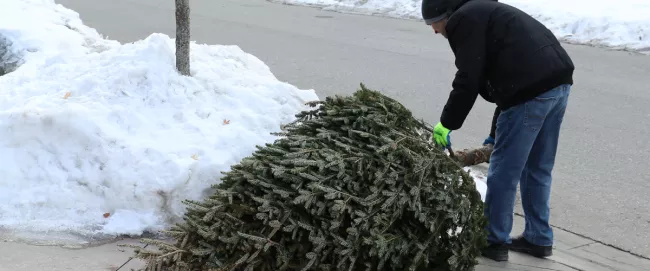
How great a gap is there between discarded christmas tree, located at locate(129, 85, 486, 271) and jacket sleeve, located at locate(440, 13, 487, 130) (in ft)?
0.90

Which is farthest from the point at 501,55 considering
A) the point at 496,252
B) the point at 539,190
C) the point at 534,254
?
the point at 534,254

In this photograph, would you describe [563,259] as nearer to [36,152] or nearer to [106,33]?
[36,152]

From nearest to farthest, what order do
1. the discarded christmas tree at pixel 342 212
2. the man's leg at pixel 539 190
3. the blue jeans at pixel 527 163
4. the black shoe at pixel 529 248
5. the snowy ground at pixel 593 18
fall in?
the discarded christmas tree at pixel 342 212 < the blue jeans at pixel 527 163 < the man's leg at pixel 539 190 < the black shoe at pixel 529 248 < the snowy ground at pixel 593 18

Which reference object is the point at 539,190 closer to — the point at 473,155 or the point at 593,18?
the point at 473,155

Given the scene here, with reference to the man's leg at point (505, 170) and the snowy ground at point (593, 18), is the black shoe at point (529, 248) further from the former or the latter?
the snowy ground at point (593, 18)

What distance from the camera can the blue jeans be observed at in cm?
371

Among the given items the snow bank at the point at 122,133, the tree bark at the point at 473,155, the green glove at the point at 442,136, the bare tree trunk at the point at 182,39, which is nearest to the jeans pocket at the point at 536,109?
the green glove at the point at 442,136

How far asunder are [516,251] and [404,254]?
1.15 meters

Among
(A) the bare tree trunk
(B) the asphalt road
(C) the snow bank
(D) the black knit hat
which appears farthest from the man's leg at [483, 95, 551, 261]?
(A) the bare tree trunk

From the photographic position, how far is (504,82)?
369 centimetres

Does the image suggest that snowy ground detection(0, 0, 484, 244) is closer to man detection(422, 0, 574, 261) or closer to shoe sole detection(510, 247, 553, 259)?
shoe sole detection(510, 247, 553, 259)

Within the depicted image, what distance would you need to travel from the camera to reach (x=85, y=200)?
423 centimetres

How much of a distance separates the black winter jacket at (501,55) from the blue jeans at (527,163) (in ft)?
0.29

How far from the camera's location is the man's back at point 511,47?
3615mm
